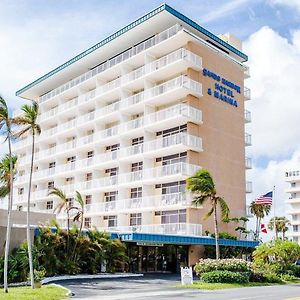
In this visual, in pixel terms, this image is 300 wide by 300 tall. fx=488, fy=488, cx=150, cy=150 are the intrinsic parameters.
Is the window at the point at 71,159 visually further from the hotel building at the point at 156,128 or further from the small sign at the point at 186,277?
the small sign at the point at 186,277

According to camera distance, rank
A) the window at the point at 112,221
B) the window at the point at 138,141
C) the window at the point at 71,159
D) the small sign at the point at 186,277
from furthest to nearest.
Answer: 1. the window at the point at 71,159
2. the window at the point at 112,221
3. the window at the point at 138,141
4. the small sign at the point at 186,277

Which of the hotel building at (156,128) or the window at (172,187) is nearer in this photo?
the window at (172,187)

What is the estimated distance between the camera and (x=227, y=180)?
48.1m

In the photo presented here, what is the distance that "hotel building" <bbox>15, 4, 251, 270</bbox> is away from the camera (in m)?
44.8

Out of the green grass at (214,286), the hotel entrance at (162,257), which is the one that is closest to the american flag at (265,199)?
the hotel entrance at (162,257)

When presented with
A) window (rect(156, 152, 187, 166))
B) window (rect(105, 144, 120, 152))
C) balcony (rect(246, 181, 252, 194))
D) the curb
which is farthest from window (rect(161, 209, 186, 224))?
window (rect(105, 144, 120, 152))

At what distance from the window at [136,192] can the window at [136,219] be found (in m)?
1.94

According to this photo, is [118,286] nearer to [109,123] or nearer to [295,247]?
[295,247]

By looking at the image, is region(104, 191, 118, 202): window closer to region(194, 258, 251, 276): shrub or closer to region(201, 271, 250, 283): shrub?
region(194, 258, 251, 276): shrub

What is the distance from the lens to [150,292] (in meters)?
25.3

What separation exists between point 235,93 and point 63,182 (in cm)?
2336

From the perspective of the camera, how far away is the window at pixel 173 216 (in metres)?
44.1

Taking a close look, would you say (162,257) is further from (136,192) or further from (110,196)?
(110,196)

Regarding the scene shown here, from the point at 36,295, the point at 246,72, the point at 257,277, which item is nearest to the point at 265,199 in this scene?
the point at 257,277
